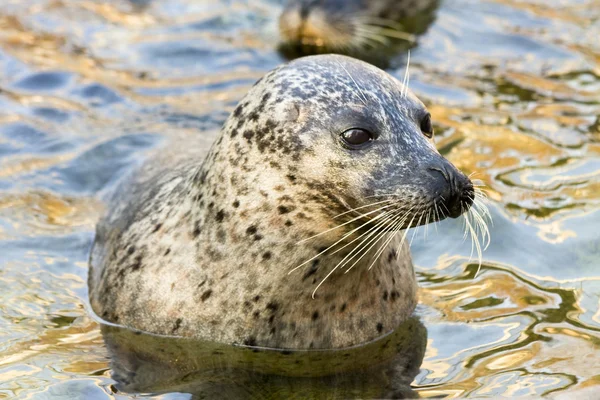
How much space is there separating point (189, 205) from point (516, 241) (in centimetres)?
212

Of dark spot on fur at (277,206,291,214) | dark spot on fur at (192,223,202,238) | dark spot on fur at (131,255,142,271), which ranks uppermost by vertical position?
dark spot on fur at (277,206,291,214)

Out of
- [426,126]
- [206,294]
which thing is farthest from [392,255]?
[206,294]

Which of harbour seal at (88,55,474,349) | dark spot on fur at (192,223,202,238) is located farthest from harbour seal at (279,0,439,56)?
dark spot on fur at (192,223,202,238)

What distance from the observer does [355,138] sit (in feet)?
16.8

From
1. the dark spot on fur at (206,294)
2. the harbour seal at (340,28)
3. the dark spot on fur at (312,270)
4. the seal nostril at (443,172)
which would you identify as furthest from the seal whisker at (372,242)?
the harbour seal at (340,28)

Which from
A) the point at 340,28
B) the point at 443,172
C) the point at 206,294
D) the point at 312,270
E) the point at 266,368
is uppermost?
the point at 340,28

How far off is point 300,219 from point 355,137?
47 cm

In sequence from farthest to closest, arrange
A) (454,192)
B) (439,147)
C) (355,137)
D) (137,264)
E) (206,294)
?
(439,147) → (137,264) → (206,294) → (355,137) → (454,192)

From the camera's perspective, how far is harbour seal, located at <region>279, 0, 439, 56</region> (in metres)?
10.9

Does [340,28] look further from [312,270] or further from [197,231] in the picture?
[312,270]

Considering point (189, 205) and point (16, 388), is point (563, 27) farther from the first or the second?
point (16, 388)

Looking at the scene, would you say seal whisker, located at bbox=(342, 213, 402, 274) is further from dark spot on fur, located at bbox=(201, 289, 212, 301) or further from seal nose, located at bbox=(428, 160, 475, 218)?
dark spot on fur, located at bbox=(201, 289, 212, 301)

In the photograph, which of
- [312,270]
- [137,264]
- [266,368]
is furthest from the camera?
[137,264]

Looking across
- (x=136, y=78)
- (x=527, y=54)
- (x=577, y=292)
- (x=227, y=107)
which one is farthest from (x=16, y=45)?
(x=577, y=292)
